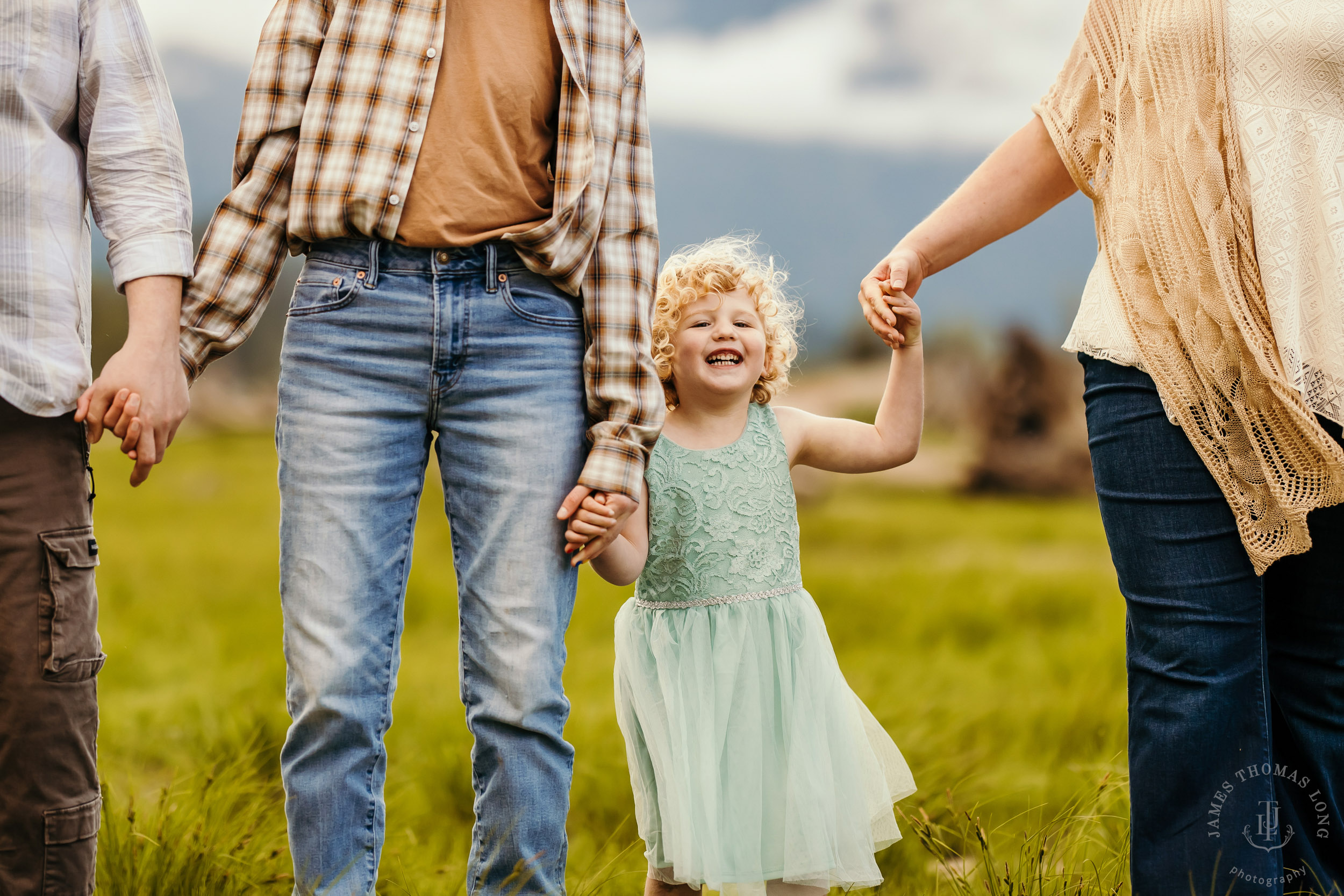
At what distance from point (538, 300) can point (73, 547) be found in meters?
0.75

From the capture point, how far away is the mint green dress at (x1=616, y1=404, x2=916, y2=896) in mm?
1812

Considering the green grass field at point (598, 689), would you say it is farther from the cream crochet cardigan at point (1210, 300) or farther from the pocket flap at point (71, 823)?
the cream crochet cardigan at point (1210, 300)

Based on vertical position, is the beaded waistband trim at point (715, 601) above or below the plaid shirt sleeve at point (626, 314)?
below

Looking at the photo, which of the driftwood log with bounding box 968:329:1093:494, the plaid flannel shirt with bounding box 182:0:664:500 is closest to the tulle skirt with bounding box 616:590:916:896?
the plaid flannel shirt with bounding box 182:0:664:500

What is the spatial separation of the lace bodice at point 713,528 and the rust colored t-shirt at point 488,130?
548mm

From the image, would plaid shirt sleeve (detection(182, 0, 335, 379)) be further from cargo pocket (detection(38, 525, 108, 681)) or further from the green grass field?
the green grass field

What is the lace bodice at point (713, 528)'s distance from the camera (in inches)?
77.2

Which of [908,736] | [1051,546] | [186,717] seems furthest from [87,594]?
[1051,546]

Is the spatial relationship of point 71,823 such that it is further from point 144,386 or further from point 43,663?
point 144,386

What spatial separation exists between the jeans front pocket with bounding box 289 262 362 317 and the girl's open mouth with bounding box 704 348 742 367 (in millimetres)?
679

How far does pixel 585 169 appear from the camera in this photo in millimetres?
1676

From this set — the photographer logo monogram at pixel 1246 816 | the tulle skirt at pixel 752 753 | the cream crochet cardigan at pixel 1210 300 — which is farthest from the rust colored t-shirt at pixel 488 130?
the photographer logo monogram at pixel 1246 816

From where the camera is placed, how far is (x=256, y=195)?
5.53 ft

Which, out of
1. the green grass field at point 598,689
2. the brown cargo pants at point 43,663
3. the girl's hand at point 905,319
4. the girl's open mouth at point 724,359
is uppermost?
the girl's hand at point 905,319
